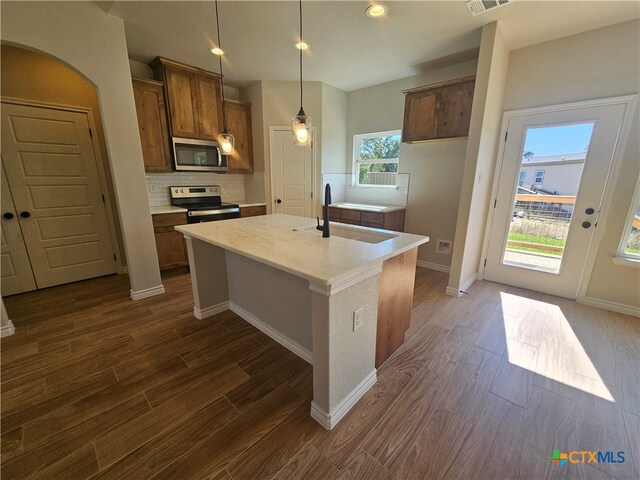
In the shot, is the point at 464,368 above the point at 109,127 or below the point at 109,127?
below

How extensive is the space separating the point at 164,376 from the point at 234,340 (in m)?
0.54

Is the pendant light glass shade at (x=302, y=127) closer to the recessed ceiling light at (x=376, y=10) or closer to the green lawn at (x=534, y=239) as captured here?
the recessed ceiling light at (x=376, y=10)

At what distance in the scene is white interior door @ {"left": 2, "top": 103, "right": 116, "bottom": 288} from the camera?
9.30 feet

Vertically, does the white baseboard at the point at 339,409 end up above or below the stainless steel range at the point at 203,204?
below

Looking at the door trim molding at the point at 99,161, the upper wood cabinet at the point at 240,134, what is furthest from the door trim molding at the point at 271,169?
the door trim molding at the point at 99,161

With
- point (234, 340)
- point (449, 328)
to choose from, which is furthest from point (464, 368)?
point (234, 340)

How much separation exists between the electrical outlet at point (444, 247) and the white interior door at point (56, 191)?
15.3ft

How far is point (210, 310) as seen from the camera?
8.37ft

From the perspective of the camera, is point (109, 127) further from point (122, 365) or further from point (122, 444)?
point (122, 444)

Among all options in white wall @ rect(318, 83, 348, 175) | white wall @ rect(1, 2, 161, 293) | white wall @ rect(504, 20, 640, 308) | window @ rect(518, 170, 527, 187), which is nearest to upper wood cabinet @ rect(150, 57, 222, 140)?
white wall @ rect(1, 2, 161, 293)

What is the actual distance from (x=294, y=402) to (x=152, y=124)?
3.60 metres

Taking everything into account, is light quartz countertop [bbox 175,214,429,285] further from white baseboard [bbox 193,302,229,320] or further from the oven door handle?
the oven door handle

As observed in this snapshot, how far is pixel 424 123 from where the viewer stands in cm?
331

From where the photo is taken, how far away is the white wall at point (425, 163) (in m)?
3.51
